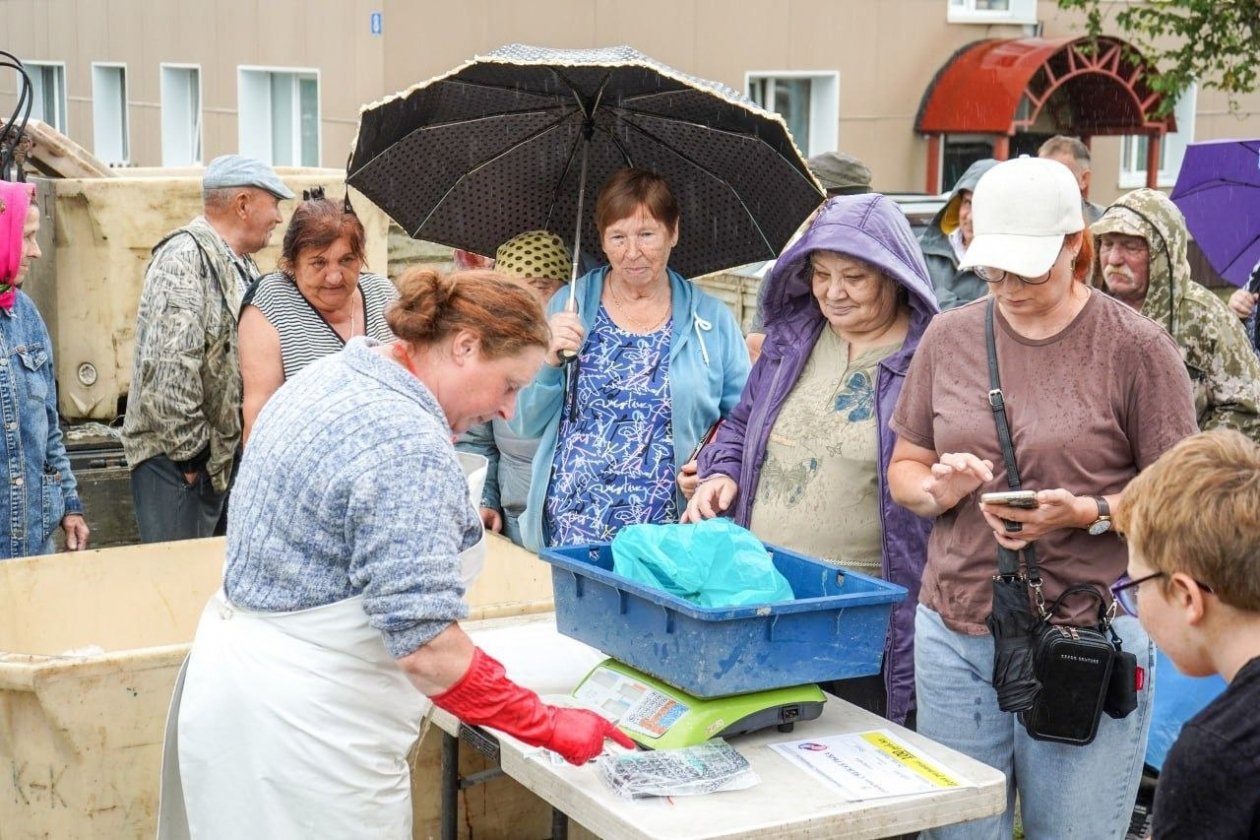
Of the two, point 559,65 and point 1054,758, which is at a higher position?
point 559,65

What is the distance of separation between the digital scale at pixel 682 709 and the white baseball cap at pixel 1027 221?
0.91 metres

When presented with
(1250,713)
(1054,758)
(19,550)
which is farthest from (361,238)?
(1250,713)

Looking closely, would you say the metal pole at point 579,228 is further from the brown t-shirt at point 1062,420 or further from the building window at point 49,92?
the building window at point 49,92

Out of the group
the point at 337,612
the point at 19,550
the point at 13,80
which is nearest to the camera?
the point at 337,612

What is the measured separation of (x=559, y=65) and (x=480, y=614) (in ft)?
4.52

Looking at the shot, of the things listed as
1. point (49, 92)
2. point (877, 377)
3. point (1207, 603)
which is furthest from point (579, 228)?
point (49, 92)

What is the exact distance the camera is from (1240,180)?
6195 mm

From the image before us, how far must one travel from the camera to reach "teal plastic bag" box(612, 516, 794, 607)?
10.0 ft

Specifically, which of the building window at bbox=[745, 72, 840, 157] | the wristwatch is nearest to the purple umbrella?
the wristwatch

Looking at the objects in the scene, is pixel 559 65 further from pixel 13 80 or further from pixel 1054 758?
pixel 13 80

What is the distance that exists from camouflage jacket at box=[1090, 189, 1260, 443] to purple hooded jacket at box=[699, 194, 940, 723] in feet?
5.39

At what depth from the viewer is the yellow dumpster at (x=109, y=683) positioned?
3453mm

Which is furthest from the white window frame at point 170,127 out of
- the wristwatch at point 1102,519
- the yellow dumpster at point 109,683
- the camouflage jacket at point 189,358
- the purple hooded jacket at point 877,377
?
the wristwatch at point 1102,519

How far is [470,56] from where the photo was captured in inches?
500
